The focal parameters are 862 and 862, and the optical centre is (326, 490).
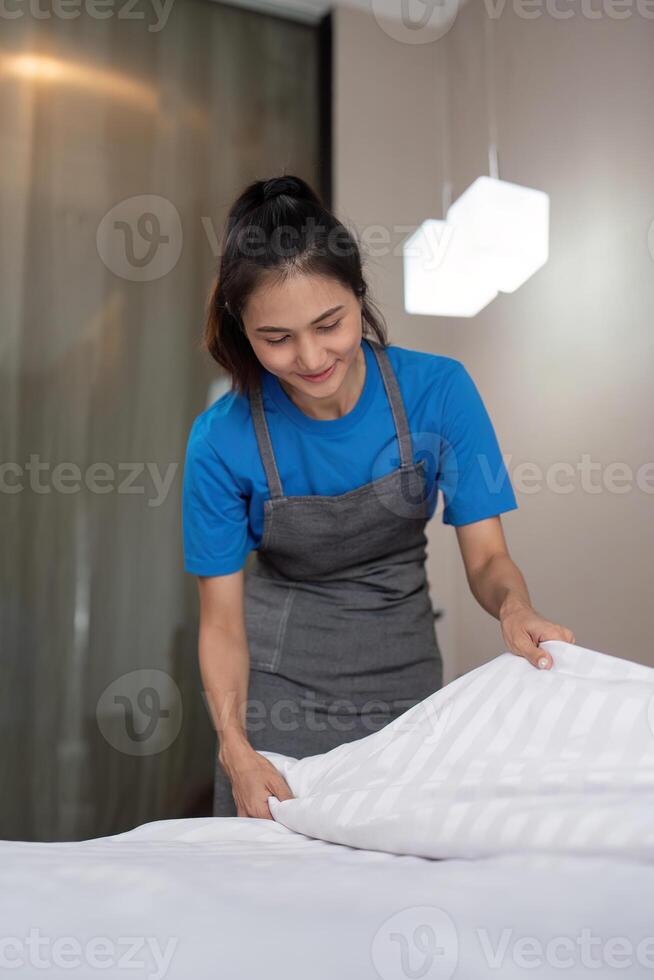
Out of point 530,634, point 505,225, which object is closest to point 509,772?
point 530,634

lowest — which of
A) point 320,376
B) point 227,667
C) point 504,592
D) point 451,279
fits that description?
point 227,667

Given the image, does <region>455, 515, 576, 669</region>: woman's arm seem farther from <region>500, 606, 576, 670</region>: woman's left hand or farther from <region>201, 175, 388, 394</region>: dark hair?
<region>201, 175, 388, 394</region>: dark hair

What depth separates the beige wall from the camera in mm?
1905

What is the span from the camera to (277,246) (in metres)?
1.12

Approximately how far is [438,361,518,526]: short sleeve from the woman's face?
21 cm

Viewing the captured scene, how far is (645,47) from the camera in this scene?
74.5 inches

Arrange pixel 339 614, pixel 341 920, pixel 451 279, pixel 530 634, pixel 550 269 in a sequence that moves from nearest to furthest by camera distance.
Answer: pixel 341 920 → pixel 530 634 → pixel 339 614 → pixel 451 279 → pixel 550 269

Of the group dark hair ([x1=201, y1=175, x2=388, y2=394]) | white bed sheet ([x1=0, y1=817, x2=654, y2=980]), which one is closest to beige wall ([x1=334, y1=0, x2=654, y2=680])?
dark hair ([x1=201, y1=175, x2=388, y2=394])

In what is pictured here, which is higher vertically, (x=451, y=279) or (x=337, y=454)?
(x=451, y=279)

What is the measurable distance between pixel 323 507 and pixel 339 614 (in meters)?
0.19

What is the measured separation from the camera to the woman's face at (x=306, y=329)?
43.3 inches

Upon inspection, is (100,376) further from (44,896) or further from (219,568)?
(44,896)

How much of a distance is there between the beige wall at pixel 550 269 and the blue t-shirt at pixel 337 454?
0.73 meters

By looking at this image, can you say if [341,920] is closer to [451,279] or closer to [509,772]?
[509,772]
